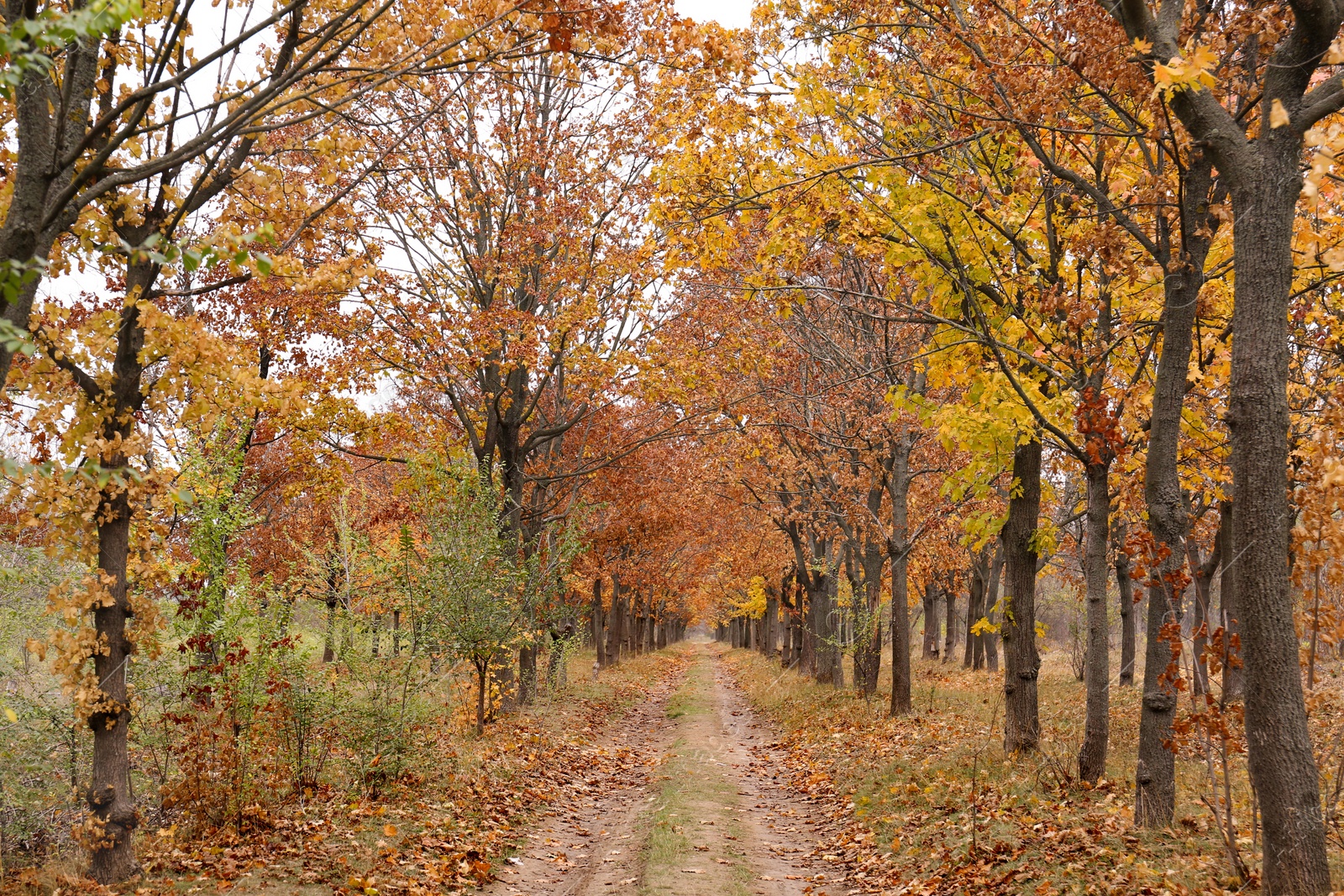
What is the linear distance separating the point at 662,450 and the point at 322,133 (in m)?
16.4

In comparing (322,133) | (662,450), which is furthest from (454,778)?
(662,450)

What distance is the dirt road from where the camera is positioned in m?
7.68

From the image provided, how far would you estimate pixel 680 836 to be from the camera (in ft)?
29.5

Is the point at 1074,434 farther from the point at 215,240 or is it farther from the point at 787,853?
the point at 215,240

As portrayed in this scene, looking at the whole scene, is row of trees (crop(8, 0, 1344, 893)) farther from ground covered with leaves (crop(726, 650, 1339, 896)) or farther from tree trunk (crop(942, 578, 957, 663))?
tree trunk (crop(942, 578, 957, 663))

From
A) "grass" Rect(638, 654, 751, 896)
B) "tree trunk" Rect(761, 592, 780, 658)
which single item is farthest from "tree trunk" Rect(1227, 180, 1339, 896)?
"tree trunk" Rect(761, 592, 780, 658)

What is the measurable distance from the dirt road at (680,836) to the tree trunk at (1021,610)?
9.81 ft

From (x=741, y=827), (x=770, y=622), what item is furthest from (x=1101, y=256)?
(x=770, y=622)

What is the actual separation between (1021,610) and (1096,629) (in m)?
2.41

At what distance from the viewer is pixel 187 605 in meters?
7.93

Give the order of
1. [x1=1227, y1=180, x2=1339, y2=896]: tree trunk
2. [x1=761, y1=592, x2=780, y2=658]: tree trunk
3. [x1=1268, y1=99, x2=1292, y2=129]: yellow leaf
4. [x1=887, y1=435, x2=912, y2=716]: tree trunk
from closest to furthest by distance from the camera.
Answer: [x1=1268, y1=99, x2=1292, y2=129]: yellow leaf, [x1=1227, y1=180, x2=1339, y2=896]: tree trunk, [x1=887, y1=435, x2=912, y2=716]: tree trunk, [x1=761, y1=592, x2=780, y2=658]: tree trunk

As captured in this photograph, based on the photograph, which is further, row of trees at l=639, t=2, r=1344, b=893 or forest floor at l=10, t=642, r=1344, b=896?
forest floor at l=10, t=642, r=1344, b=896

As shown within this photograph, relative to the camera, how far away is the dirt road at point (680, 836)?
768 cm

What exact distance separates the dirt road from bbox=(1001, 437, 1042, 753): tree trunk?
2.99 meters
